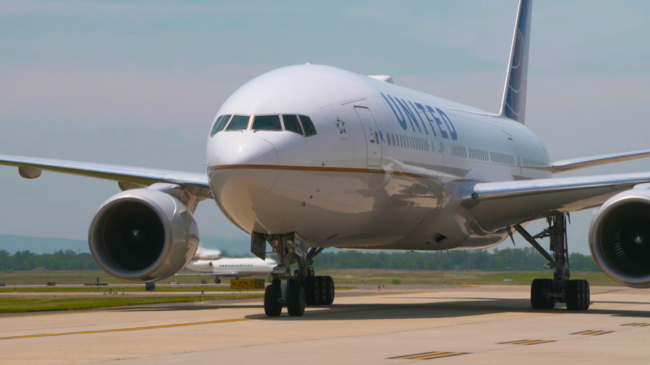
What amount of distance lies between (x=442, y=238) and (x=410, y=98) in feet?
9.94

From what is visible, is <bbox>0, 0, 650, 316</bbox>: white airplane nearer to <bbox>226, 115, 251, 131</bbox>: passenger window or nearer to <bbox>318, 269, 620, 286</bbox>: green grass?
<bbox>226, 115, 251, 131</bbox>: passenger window

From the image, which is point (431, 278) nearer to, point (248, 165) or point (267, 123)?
point (267, 123)

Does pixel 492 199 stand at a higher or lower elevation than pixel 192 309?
higher

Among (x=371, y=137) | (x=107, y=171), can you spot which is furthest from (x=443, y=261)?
(x=371, y=137)

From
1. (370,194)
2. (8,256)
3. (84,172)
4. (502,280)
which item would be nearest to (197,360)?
(370,194)

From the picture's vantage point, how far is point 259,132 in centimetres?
1462

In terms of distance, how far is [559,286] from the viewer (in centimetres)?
1966

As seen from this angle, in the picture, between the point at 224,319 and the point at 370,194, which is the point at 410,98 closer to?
the point at 370,194

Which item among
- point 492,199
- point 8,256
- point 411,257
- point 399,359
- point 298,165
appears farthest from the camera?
point 8,256

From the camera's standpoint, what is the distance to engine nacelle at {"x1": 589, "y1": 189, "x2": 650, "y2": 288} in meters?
15.9

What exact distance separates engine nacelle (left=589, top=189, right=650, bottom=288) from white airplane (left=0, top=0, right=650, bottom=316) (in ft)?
0.08

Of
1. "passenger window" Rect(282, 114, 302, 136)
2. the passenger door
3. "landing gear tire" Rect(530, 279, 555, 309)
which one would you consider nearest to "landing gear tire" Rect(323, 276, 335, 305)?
"landing gear tire" Rect(530, 279, 555, 309)

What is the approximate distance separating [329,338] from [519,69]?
2211cm

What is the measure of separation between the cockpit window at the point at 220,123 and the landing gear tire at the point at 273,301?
267 centimetres
